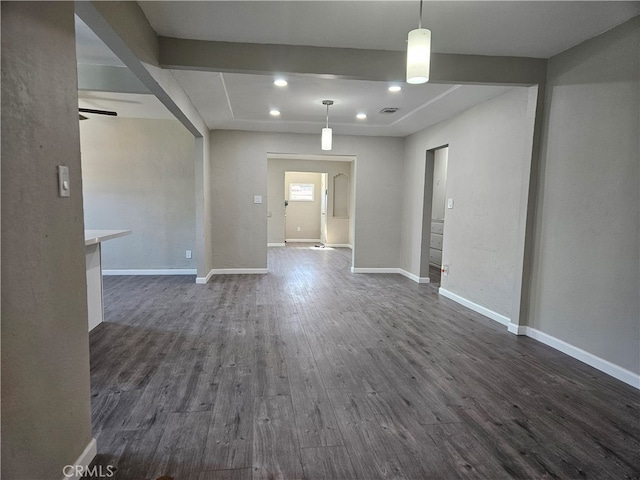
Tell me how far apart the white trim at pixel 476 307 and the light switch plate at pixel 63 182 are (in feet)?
11.6

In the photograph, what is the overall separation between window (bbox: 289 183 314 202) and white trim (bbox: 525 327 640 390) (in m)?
8.06

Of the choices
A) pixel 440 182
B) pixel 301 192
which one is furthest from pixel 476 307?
pixel 301 192

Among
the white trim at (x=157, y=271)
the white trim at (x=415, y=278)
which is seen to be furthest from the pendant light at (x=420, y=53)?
the white trim at (x=157, y=271)

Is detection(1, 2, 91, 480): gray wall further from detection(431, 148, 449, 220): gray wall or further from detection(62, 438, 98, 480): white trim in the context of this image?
detection(431, 148, 449, 220): gray wall

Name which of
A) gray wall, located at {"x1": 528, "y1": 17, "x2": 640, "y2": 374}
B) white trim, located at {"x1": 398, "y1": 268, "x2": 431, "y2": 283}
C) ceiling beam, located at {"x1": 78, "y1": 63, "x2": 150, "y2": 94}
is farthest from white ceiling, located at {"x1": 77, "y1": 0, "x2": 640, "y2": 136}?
white trim, located at {"x1": 398, "y1": 268, "x2": 431, "y2": 283}

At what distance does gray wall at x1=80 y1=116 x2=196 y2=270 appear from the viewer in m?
5.42

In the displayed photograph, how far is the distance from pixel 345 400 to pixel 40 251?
1671mm

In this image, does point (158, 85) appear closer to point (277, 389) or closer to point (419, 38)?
point (419, 38)

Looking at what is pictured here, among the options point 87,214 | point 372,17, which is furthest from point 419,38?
point 87,214

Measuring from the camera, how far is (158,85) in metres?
2.74

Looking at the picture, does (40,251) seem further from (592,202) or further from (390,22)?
(592,202)

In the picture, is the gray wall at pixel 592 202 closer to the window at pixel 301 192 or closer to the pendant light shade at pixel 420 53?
the pendant light shade at pixel 420 53

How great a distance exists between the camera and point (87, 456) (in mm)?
1529

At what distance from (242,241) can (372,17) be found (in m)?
4.11
